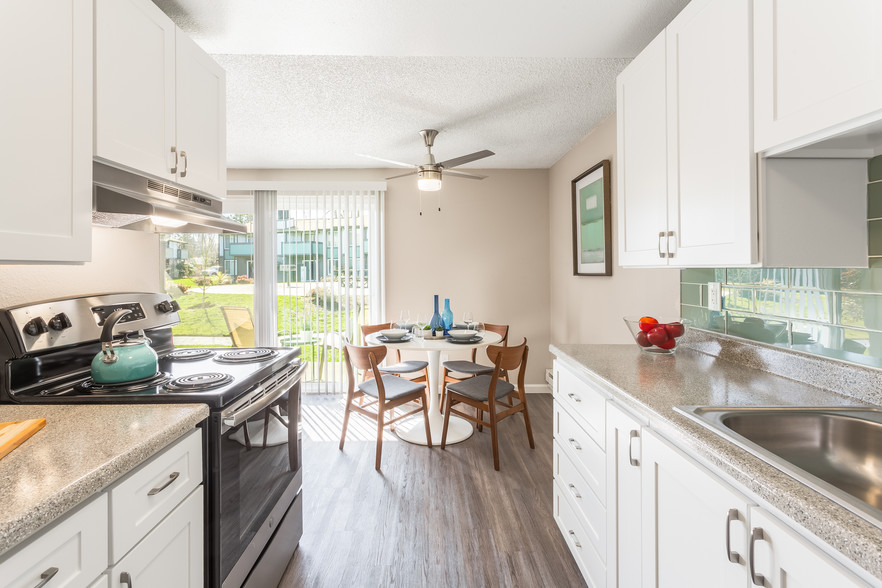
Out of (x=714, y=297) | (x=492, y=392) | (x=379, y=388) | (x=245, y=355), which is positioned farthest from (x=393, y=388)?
(x=714, y=297)

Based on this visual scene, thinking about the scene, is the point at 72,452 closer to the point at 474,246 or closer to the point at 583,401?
the point at 583,401

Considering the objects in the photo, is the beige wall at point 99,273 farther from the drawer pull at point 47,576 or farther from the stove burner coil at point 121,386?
the drawer pull at point 47,576

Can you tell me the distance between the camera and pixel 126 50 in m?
1.32

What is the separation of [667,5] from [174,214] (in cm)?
203

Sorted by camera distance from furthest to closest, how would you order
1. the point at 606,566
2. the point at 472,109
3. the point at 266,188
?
1. the point at 266,188
2. the point at 472,109
3. the point at 606,566

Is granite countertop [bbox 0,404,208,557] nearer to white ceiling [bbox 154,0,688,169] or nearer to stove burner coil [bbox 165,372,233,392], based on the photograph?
stove burner coil [bbox 165,372,233,392]

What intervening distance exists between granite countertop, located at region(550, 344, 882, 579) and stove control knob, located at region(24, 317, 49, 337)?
1.86m

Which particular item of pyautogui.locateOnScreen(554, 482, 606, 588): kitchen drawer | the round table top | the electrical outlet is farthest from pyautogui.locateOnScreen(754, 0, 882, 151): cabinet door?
the round table top

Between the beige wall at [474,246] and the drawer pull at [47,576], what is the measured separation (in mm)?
3603

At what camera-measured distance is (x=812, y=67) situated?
0.98 metres

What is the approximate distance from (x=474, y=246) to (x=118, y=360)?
341 cm

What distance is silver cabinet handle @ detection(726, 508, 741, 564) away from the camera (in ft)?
2.66

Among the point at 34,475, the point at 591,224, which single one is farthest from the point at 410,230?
the point at 34,475

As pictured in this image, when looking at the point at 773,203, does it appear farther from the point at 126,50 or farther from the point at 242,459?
the point at 126,50
